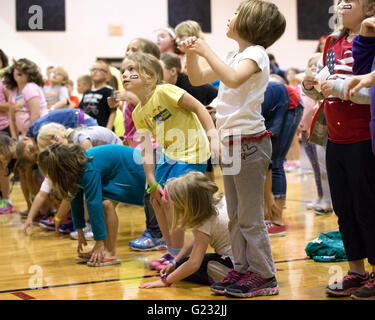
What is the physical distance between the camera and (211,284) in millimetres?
2469

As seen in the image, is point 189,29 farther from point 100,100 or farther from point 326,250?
point 326,250

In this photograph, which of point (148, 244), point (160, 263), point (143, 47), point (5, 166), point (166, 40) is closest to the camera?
point (160, 263)

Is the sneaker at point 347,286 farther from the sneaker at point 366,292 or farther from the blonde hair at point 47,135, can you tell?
the blonde hair at point 47,135

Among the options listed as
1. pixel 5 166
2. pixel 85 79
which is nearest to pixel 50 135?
pixel 5 166

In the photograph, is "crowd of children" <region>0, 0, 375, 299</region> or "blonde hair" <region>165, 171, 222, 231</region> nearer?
"crowd of children" <region>0, 0, 375, 299</region>

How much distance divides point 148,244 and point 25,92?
6.67 ft

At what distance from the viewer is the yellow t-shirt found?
265 centimetres

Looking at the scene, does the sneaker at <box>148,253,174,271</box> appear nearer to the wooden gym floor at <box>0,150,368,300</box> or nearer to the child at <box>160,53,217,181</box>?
the wooden gym floor at <box>0,150,368,300</box>

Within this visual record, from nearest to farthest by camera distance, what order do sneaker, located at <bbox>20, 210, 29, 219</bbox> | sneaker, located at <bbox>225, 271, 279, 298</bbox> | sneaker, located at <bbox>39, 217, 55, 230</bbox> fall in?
sneaker, located at <bbox>225, 271, 279, 298</bbox> → sneaker, located at <bbox>39, 217, 55, 230</bbox> → sneaker, located at <bbox>20, 210, 29, 219</bbox>

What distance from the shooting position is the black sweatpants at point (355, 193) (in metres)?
2.08

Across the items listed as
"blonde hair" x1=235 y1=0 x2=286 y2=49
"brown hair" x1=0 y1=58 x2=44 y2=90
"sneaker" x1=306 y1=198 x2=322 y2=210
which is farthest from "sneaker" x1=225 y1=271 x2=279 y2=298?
"brown hair" x1=0 y1=58 x2=44 y2=90

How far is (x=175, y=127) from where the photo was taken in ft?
8.71
